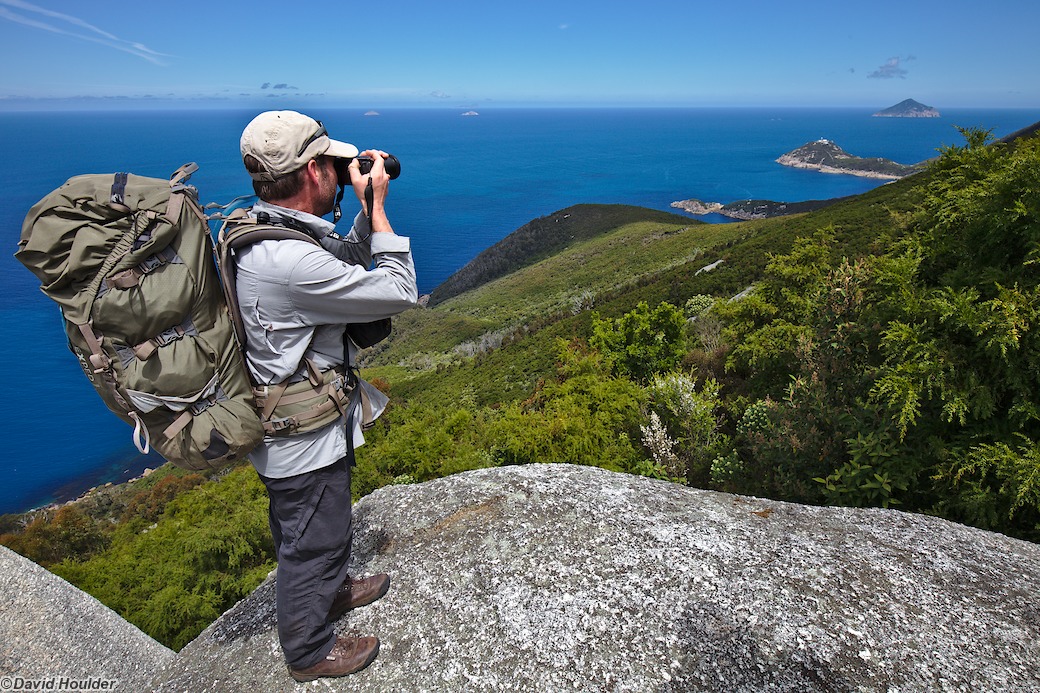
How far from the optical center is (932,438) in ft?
16.3

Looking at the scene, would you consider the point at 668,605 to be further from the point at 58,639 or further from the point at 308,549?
the point at 58,639

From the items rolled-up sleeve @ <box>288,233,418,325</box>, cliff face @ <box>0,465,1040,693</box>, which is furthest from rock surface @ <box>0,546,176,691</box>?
rolled-up sleeve @ <box>288,233,418,325</box>

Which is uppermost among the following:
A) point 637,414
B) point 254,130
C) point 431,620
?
point 254,130

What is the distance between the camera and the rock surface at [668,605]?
3037 millimetres

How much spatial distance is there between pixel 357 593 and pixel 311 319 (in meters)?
2.07

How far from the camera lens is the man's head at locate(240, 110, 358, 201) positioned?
2.47m

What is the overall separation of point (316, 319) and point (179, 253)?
0.64 m

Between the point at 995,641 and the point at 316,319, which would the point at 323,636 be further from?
the point at 995,641

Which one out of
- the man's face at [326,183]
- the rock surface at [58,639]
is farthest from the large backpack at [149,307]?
the rock surface at [58,639]

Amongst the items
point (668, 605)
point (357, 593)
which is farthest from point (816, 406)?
point (357, 593)

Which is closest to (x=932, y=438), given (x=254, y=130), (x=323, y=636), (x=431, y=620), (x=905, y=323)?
(x=905, y=323)

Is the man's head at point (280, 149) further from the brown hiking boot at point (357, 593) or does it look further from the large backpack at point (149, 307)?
the brown hiking boot at point (357, 593)

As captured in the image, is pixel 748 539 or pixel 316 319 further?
pixel 748 539

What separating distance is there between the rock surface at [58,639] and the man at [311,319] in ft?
5.53
